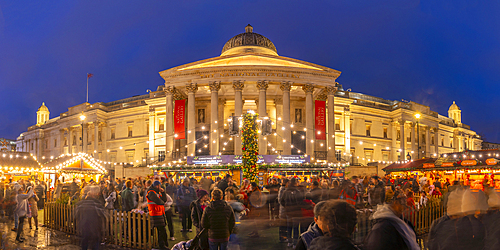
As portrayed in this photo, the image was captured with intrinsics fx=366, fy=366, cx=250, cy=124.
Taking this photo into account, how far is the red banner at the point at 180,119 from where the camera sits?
120 feet

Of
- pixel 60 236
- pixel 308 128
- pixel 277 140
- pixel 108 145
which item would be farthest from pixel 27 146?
pixel 60 236

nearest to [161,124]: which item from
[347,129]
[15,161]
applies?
[15,161]

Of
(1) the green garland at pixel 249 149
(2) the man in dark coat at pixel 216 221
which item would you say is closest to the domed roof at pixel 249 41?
(1) the green garland at pixel 249 149

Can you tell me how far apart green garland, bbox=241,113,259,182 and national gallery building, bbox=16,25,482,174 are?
50.4 feet

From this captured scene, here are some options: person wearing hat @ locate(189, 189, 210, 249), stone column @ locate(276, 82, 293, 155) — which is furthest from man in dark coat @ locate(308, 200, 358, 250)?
stone column @ locate(276, 82, 293, 155)

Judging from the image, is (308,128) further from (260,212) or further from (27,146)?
(27,146)

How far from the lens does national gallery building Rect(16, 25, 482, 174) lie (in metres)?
36.8

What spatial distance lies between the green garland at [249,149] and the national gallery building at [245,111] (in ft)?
50.4

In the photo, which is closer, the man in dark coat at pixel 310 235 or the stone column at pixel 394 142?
the man in dark coat at pixel 310 235

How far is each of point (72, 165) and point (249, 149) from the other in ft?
49.1

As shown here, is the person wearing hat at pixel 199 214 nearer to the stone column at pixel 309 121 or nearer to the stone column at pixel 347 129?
the stone column at pixel 309 121

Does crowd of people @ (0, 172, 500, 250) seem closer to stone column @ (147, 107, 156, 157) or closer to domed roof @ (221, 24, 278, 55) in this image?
stone column @ (147, 107, 156, 157)

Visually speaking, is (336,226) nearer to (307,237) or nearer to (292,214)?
(307,237)

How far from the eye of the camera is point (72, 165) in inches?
1034
